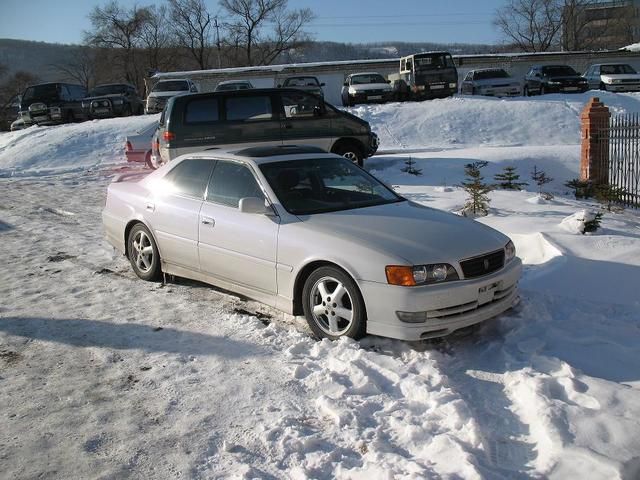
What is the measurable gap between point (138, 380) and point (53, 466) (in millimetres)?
996

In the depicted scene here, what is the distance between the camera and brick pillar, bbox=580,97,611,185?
38.3 feet

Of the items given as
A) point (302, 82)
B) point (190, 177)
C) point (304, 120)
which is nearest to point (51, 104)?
point (302, 82)

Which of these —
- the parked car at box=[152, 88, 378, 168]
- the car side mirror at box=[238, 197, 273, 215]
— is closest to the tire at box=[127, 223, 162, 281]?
the car side mirror at box=[238, 197, 273, 215]

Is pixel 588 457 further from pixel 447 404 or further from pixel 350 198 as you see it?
pixel 350 198

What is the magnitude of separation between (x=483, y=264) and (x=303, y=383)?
5.20 feet

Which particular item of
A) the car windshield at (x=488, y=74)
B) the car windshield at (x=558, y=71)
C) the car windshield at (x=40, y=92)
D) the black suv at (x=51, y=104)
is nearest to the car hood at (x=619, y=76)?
the car windshield at (x=558, y=71)

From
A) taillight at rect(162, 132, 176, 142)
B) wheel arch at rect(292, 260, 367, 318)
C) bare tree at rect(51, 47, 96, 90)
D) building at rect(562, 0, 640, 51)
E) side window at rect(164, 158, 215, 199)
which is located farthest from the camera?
bare tree at rect(51, 47, 96, 90)

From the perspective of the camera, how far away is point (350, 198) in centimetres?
551

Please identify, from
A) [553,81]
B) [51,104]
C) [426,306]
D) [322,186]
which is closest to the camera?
[426,306]

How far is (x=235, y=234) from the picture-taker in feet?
17.2

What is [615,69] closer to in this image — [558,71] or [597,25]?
[558,71]

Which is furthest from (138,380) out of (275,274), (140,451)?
(275,274)

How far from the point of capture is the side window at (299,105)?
12.2 metres

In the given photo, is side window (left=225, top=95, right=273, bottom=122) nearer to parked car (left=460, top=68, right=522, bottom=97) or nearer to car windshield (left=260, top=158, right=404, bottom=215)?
car windshield (left=260, top=158, right=404, bottom=215)
